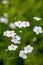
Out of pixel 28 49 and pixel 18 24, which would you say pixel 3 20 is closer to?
pixel 18 24

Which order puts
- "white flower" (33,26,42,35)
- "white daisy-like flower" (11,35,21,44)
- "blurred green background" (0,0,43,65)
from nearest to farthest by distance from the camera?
"blurred green background" (0,0,43,65), "white daisy-like flower" (11,35,21,44), "white flower" (33,26,42,35)

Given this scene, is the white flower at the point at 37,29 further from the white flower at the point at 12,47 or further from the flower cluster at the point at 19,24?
the white flower at the point at 12,47

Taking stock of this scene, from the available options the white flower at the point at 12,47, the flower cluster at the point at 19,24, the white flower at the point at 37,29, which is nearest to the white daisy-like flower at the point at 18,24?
the flower cluster at the point at 19,24

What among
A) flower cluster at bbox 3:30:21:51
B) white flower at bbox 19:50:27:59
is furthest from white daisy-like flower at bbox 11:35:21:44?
white flower at bbox 19:50:27:59

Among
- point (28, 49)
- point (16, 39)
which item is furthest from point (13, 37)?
point (28, 49)

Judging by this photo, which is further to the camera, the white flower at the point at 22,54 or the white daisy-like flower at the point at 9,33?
the white daisy-like flower at the point at 9,33

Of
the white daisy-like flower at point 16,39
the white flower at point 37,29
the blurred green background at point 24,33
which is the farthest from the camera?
the white flower at point 37,29

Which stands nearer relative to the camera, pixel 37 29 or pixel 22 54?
pixel 22 54

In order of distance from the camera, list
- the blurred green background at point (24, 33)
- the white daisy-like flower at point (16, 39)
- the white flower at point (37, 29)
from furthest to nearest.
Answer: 1. the white flower at point (37, 29)
2. the white daisy-like flower at point (16, 39)
3. the blurred green background at point (24, 33)

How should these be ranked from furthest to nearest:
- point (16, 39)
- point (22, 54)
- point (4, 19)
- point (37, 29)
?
point (4, 19), point (37, 29), point (16, 39), point (22, 54)

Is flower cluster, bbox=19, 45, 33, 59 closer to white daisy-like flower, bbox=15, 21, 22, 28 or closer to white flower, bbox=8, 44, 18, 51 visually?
white flower, bbox=8, 44, 18, 51
